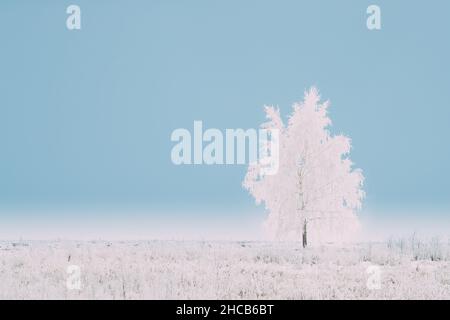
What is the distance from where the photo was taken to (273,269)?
60.3 feet

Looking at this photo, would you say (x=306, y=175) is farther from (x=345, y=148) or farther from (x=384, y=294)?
(x=384, y=294)

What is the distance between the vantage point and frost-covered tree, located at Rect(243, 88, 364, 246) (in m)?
26.6

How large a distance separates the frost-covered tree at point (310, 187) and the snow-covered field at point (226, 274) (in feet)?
11.1

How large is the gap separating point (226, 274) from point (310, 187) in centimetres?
1064

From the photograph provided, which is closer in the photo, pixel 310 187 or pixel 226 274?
pixel 226 274

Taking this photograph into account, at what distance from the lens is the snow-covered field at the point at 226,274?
1429cm

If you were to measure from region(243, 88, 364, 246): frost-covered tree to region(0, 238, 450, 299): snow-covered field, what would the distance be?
3.39m

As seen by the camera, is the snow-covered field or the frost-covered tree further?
the frost-covered tree

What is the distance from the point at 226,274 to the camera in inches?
A: 666

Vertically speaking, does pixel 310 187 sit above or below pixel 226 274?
above
